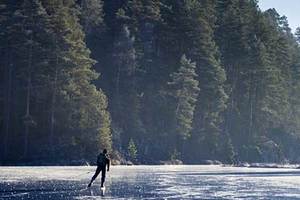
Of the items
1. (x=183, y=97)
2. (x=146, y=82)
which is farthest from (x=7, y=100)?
(x=183, y=97)

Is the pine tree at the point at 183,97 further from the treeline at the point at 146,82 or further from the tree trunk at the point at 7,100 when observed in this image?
the tree trunk at the point at 7,100

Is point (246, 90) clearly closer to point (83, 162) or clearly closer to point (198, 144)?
point (198, 144)

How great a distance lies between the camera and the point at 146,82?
3622 inches

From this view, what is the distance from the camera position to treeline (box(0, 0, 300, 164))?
72938 mm

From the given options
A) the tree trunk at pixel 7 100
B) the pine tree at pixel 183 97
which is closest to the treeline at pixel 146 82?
the pine tree at pixel 183 97

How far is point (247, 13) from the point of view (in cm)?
11256

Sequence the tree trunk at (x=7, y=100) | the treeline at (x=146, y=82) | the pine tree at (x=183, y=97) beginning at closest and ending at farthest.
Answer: the tree trunk at (x=7, y=100), the treeline at (x=146, y=82), the pine tree at (x=183, y=97)

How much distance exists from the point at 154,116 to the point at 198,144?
294 inches

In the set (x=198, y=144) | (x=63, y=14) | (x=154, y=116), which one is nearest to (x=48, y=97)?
(x=63, y=14)

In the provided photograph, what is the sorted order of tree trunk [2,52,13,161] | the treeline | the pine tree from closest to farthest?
1. tree trunk [2,52,13,161]
2. the treeline
3. the pine tree

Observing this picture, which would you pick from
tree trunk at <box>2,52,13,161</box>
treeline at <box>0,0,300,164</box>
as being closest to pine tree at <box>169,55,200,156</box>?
treeline at <box>0,0,300,164</box>

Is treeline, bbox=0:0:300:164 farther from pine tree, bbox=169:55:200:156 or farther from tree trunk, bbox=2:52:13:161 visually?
tree trunk, bbox=2:52:13:161

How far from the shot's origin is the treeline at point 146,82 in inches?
2872

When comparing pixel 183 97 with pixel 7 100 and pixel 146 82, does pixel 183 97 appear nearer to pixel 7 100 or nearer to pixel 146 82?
pixel 146 82
